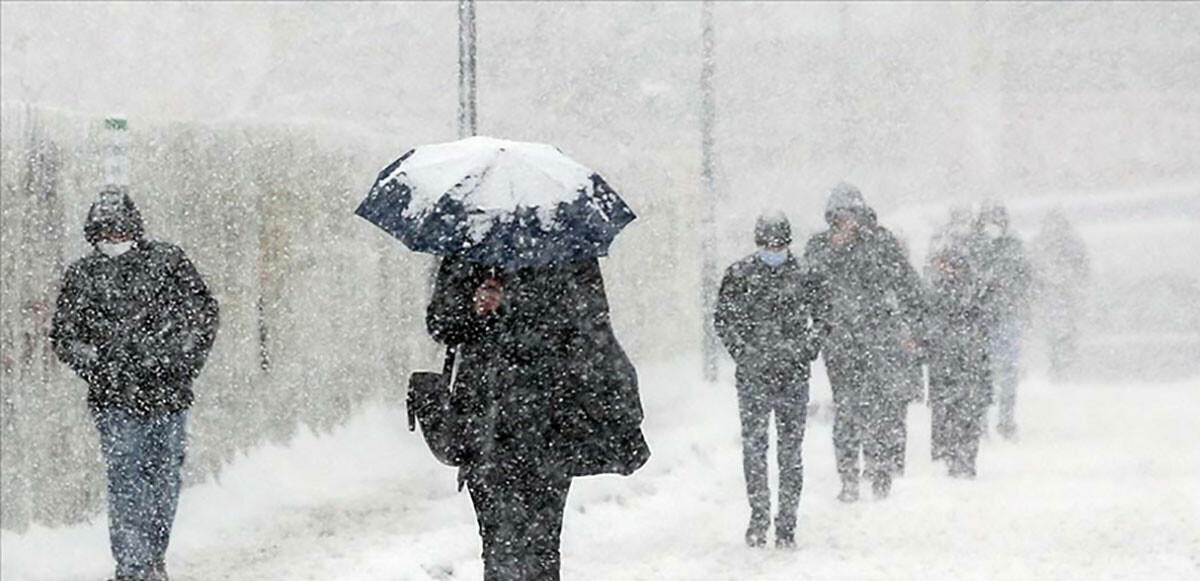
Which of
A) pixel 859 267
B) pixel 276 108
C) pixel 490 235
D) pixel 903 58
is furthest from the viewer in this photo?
pixel 903 58

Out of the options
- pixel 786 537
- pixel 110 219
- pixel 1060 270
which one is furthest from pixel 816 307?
pixel 1060 270

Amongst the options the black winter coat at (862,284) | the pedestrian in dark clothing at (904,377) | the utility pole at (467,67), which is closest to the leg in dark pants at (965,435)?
the pedestrian in dark clothing at (904,377)

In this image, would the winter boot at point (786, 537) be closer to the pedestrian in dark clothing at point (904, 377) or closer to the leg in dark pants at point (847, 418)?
the leg in dark pants at point (847, 418)

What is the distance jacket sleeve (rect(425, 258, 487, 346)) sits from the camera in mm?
6965

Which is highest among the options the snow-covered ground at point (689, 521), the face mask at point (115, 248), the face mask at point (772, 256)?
the face mask at point (115, 248)

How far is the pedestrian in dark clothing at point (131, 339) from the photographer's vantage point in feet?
29.4

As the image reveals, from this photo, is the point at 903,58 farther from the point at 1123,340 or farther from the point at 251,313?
the point at 251,313

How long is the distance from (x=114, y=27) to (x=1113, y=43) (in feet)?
77.1

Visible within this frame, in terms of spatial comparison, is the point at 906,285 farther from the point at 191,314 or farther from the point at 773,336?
the point at 191,314

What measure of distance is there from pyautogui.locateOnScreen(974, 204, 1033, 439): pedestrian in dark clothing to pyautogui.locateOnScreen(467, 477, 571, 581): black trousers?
22.9 ft

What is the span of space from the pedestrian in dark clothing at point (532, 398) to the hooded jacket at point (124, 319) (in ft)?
7.81

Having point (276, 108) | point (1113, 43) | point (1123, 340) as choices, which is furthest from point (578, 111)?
point (1123, 340)

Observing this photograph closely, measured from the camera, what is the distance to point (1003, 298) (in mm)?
14602

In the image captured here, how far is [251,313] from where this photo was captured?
A: 12.8 meters
